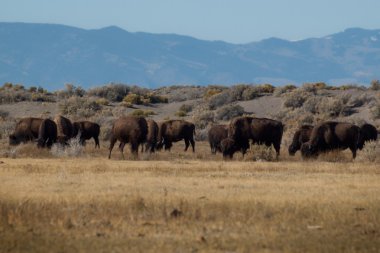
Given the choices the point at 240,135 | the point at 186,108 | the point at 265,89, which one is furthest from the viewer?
the point at 265,89

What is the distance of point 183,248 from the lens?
11.9m

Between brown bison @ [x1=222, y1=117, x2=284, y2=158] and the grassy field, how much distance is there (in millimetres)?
10409

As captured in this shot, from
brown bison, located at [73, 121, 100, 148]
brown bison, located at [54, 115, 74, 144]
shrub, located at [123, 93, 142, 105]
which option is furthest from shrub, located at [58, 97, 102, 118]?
brown bison, located at [54, 115, 74, 144]

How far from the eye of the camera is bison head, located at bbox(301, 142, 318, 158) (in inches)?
1236

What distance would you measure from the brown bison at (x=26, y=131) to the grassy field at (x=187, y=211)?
13758 millimetres

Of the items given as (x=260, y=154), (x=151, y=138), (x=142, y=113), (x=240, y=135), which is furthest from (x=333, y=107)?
(x=260, y=154)

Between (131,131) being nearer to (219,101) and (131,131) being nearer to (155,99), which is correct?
(219,101)

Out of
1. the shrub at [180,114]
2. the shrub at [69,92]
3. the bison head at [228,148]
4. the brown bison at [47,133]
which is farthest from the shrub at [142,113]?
the bison head at [228,148]

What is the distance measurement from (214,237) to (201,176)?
8861 mm

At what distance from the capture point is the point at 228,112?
59.8 metres

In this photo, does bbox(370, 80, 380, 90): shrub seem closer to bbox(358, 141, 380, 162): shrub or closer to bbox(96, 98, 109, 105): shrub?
bbox(96, 98, 109, 105): shrub

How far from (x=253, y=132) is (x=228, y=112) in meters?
26.4

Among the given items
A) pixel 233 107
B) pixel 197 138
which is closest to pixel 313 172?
pixel 197 138

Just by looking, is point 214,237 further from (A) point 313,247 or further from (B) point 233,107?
(B) point 233,107
